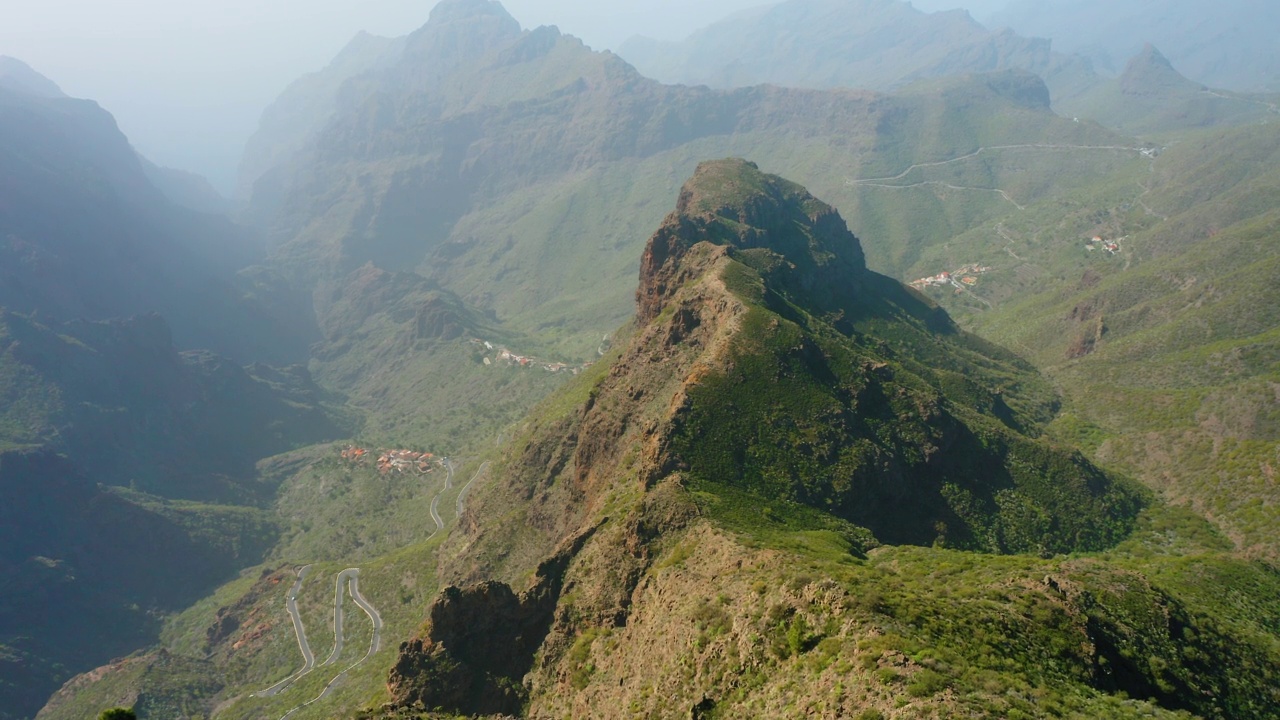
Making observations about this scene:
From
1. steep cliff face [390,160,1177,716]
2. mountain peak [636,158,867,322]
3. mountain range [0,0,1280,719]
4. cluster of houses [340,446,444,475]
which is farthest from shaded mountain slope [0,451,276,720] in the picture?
mountain peak [636,158,867,322]

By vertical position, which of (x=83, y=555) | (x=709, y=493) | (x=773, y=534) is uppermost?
(x=709, y=493)

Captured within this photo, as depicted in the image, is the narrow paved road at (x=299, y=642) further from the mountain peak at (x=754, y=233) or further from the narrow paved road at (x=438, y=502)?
the mountain peak at (x=754, y=233)

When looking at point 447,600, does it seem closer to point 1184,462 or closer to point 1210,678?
point 1210,678

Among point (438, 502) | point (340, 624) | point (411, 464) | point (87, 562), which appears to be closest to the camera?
point (340, 624)

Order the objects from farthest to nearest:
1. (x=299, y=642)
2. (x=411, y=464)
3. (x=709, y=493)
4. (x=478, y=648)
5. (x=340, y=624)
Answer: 1. (x=411, y=464)
2. (x=299, y=642)
3. (x=340, y=624)
4. (x=709, y=493)
5. (x=478, y=648)

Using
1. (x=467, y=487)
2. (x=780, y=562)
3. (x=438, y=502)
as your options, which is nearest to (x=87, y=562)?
(x=438, y=502)

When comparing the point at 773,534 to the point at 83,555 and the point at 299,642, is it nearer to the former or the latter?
the point at 299,642

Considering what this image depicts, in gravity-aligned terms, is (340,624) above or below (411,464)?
below
